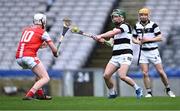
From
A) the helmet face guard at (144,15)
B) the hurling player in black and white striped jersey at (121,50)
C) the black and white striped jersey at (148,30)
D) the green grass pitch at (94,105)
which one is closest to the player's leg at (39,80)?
the green grass pitch at (94,105)

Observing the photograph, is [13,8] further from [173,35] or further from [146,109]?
[146,109]

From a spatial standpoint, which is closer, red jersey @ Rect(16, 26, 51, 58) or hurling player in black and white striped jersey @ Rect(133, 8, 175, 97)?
red jersey @ Rect(16, 26, 51, 58)

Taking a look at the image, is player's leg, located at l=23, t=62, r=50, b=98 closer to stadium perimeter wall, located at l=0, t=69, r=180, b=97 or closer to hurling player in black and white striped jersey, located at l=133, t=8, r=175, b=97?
hurling player in black and white striped jersey, located at l=133, t=8, r=175, b=97

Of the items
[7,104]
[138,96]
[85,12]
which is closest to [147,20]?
[138,96]

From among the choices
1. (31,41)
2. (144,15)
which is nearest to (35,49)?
(31,41)

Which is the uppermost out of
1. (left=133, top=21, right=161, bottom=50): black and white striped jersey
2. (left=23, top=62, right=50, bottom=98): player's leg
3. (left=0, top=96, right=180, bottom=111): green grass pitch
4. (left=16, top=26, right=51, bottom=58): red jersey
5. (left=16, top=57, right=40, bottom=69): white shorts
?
(left=133, top=21, right=161, bottom=50): black and white striped jersey

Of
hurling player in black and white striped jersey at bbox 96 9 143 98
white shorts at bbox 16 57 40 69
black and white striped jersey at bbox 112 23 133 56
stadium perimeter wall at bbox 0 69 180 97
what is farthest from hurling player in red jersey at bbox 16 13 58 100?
stadium perimeter wall at bbox 0 69 180 97

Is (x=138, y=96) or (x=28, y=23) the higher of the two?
(x=28, y=23)

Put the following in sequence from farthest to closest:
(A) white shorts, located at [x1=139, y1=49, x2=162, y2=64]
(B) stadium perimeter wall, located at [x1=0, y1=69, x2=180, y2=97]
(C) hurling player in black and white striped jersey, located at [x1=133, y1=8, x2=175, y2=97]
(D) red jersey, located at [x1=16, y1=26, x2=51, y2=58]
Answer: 1. (B) stadium perimeter wall, located at [x1=0, y1=69, x2=180, y2=97]
2. (A) white shorts, located at [x1=139, y1=49, x2=162, y2=64]
3. (C) hurling player in black and white striped jersey, located at [x1=133, y1=8, x2=175, y2=97]
4. (D) red jersey, located at [x1=16, y1=26, x2=51, y2=58]

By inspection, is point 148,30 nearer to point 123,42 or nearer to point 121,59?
point 123,42

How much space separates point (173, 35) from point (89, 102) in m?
12.1

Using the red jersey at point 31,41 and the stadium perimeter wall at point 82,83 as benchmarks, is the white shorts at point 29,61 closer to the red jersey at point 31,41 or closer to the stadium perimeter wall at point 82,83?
the red jersey at point 31,41

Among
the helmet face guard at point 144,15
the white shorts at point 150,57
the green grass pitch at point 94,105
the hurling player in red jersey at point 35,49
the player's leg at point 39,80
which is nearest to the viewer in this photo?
the green grass pitch at point 94,105

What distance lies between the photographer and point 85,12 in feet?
99.8
